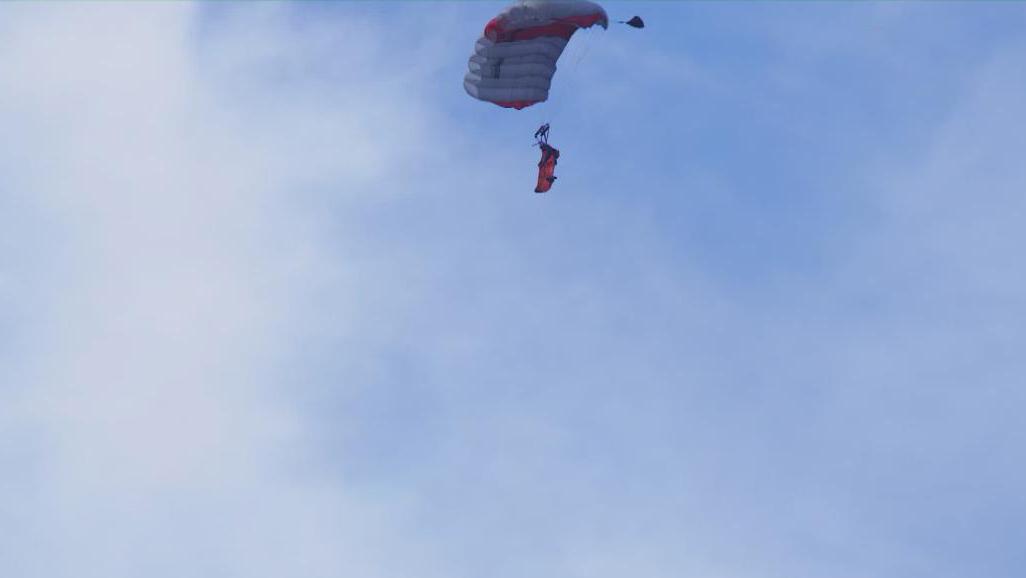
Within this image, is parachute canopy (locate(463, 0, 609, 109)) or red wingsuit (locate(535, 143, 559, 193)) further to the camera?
red wingsuit (locate(535, 143, 559, 193))

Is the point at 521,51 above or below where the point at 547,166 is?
above

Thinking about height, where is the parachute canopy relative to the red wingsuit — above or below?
above

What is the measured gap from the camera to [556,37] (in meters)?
66.7

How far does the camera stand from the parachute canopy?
63.8 meters

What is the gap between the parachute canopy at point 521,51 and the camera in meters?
63.8

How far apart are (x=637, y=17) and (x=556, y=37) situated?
491 cm

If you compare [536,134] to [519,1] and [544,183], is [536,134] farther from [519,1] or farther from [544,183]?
[519,1]

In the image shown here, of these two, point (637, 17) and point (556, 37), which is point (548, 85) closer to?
point (556, 37)

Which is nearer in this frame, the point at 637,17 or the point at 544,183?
the point at 637,17

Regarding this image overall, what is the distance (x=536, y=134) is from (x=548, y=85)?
7.25ft

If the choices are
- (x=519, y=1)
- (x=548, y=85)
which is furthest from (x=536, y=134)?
(x=519, y=1)

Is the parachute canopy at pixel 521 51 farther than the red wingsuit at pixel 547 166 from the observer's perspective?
No

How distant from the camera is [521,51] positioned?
66438 millimetres

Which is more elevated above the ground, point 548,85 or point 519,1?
point 519,1
